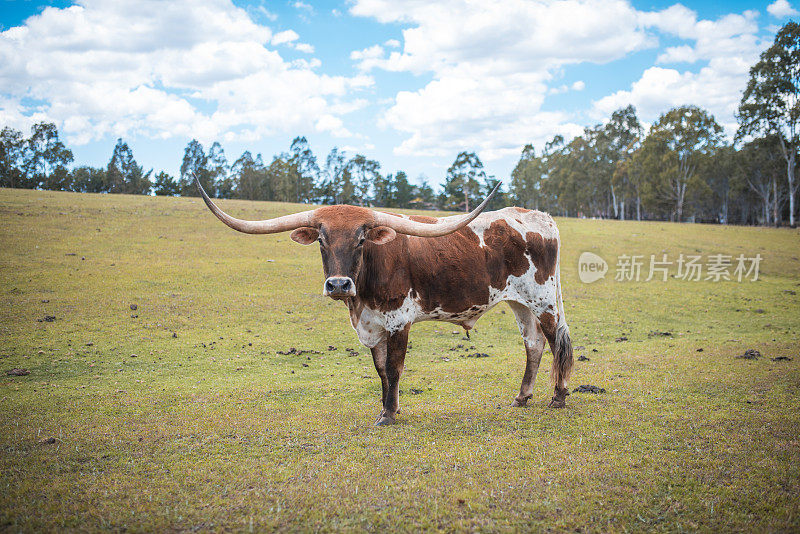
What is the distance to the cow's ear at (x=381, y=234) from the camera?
611cm

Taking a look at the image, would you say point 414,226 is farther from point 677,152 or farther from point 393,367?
point 677,152

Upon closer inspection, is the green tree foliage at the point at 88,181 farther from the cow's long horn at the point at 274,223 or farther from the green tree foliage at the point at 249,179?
the cow's long horn at the point at 274,223

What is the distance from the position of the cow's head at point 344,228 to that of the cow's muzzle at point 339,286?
0.90ft

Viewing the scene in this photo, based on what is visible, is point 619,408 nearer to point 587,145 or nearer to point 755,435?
point 755,435

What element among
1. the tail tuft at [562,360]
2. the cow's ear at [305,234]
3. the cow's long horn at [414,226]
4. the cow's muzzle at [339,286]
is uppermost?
the cow's long horn at [414,226]

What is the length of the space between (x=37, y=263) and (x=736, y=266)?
1124 inches

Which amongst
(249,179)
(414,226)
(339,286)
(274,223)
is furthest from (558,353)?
(249,179)

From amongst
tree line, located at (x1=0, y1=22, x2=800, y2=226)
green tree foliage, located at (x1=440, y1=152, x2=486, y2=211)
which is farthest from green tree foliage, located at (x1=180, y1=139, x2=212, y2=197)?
green tree foliage, located at (x1=440, y1=152, x2=486, y2=211)

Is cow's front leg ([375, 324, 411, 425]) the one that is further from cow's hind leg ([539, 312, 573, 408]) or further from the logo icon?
the logo icon

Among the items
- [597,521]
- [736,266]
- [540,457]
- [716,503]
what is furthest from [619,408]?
[736,266]

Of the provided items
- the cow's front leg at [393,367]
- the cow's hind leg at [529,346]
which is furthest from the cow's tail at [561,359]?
the cow's front leg at [393,367]

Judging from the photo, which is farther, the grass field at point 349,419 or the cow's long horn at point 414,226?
the cow's long horn at point 414,226

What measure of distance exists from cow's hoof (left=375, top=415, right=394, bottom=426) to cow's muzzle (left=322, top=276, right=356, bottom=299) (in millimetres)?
1924

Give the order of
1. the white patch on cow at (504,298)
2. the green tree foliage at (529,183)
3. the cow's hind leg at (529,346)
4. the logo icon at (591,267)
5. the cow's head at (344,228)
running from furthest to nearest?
1. the green tree foliage at (529,183)
2. the logo icon at (591,267)
3. the cow's hind leg at (529,346)
4. the white patch on cow at (504,298)
5. the cow's head at (344,228)
